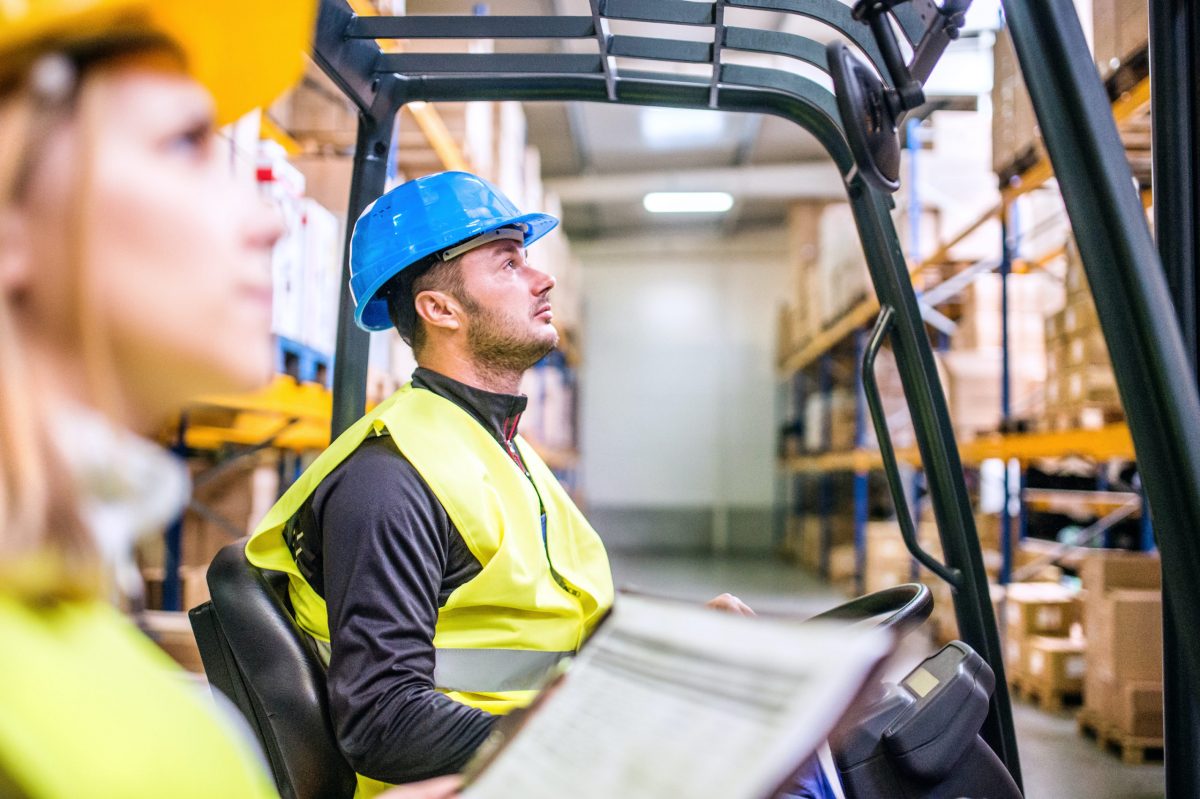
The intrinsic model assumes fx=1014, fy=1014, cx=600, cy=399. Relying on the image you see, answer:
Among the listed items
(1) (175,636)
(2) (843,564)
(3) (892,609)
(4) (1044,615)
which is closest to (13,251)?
(3) (892,609)

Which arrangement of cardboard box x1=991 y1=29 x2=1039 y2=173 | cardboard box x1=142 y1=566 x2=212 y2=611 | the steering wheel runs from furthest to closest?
cardboard box x1=991 y1=29 x2=1039 y2=173 < cardboard box x1=142 y1=566 x2=212 y2=611 < the steering wheel

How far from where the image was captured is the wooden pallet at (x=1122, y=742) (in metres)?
4.77

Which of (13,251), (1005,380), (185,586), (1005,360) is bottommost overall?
(185,586)

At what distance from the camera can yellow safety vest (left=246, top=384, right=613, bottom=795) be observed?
1.84 metres

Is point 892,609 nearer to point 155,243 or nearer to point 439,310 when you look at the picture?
point 439,310

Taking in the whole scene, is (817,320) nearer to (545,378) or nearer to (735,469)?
(545,378)

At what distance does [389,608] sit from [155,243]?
106cm

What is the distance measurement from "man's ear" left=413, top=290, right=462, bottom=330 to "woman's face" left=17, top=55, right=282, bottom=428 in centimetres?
147

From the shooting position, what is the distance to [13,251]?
0.68 metres

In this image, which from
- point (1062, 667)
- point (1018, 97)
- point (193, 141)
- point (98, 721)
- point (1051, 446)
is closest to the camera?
point (98, 721)

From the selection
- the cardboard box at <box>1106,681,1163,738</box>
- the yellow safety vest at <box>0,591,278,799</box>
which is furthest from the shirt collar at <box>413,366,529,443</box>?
the cardboard box at <box>1106,681,1163,738</box>

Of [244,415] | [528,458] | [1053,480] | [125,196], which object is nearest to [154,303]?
[125,196]

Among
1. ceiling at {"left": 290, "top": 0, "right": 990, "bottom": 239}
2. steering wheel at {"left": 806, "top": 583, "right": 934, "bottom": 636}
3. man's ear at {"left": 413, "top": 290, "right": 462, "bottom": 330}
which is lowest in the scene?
steering wheel at {"left": 806, "top": 583, "right": 934, "bottom": 636}

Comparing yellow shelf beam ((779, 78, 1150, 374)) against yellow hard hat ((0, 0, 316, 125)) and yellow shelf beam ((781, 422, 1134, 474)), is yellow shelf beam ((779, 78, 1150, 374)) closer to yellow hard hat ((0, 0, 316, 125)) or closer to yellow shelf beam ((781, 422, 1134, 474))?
yellow hard hat ((0, 0, 316, 125))
